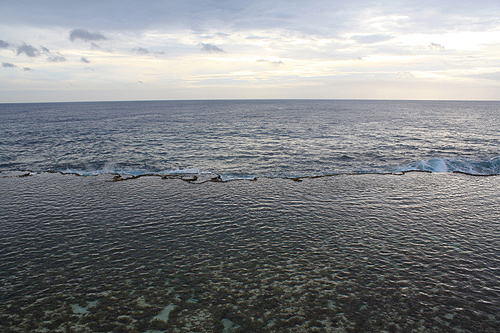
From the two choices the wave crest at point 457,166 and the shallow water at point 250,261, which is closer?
the shallow water at point 250,261

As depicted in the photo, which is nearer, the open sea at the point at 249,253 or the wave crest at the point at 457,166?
the open sea at the point at 249,253

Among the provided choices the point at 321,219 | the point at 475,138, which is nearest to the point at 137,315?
the point at 321,219

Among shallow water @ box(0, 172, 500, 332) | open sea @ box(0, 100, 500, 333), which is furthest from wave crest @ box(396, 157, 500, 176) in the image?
shallow water @ box(0, 172, 500, 332)

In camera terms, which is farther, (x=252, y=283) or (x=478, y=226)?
(x=478, y=226)

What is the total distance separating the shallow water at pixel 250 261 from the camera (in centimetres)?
1190

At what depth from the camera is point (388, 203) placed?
2450 centimetres

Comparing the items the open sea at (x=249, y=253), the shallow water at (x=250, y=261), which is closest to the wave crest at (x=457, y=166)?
the open sea at (x=249, y=253)

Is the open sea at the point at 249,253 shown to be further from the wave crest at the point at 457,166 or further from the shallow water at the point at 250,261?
the wave crest at the point at 457,166

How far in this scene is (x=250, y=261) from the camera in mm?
15836

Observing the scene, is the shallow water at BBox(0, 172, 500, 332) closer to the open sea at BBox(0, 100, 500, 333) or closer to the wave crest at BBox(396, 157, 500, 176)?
the open sea at BBox(0, 100, 500, 333)

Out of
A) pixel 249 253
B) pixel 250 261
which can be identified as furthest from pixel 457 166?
pixel 250 261

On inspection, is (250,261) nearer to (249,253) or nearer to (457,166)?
(249,253)

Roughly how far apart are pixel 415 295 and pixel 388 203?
1252 centimetres

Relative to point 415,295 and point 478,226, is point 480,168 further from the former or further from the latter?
point 415,295
